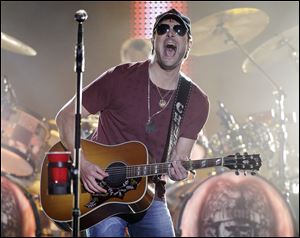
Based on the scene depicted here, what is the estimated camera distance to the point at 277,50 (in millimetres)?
7555

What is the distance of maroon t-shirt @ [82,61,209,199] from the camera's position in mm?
3420

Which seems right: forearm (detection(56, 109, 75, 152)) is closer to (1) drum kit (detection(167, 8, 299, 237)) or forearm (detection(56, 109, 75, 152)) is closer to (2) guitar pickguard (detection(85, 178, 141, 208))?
(2) guitar pickguard (detection(85, 178, 141, 208))

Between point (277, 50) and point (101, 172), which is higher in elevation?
point (277, 50)

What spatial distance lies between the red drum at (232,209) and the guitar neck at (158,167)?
8.58ft

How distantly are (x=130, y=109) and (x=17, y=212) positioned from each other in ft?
11.6

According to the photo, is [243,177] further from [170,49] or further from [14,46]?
[14,46]

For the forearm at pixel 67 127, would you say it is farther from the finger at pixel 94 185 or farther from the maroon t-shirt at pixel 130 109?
the finger at pixel 94 185

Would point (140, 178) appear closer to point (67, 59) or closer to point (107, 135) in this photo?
point (107, 135)

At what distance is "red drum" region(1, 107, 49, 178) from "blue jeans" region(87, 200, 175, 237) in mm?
3295

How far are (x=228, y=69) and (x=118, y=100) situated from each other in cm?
508

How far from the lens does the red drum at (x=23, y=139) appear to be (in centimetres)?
659

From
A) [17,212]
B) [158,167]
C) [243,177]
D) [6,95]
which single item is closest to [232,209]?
[243,177]

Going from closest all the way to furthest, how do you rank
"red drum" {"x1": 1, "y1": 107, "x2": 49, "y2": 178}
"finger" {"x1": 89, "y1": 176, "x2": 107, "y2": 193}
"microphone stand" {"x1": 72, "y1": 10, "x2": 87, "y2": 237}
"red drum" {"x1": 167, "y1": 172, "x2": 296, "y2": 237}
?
1. "microphone stand" {"x1": 72, "y1": 10, "x2": 87, "y2": 237}
2. "finger" {"x1": 89, "y1": 176, "x2": 107, "y2": 193}
3. "red drum" {"x1": 167, "y1": 172, "x2": 296, "y2": 237}
4. "red drum" {"x1": 1, "y1": 107, "x2": 49, "y2": 178}

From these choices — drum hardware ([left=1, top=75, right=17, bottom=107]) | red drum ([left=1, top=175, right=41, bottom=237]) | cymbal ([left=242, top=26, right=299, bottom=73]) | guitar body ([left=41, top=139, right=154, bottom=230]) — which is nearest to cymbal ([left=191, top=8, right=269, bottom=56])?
cymbal ([left=242, top=26, right=299, bottom=73])
